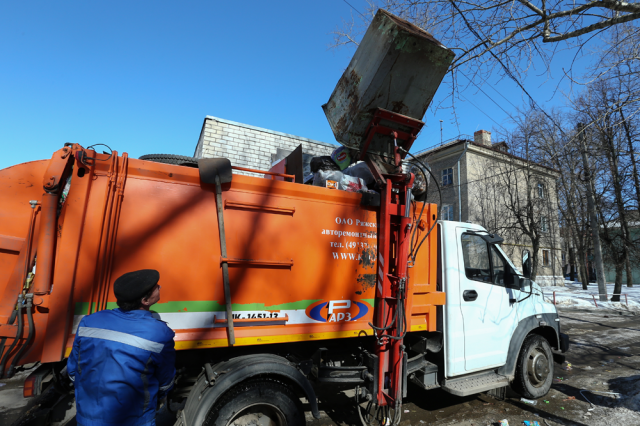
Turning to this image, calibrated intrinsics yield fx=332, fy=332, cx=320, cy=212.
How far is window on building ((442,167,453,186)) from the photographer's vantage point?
25180 millimetres

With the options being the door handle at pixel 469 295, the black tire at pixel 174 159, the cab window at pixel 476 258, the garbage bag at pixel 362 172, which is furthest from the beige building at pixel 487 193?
the black tire at pixel 174 159

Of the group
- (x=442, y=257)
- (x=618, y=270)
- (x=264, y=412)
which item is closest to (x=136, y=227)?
(x=264, y=412)

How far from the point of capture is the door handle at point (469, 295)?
407 cm

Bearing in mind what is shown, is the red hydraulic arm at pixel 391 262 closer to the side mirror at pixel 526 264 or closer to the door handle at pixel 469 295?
the door handle at pixel 469 295

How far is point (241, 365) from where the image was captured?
8.79ft

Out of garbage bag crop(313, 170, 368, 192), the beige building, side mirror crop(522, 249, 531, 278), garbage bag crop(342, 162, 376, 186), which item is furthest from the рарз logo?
the beige building

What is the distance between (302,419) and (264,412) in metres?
0.34

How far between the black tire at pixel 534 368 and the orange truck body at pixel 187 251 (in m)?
2.41

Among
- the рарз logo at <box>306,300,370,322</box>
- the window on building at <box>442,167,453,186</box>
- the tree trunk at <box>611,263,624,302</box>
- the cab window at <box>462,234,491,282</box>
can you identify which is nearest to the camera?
the рарз logo at <box>306,300,370,322</box>

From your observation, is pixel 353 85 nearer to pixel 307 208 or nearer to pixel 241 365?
pixel 307 208

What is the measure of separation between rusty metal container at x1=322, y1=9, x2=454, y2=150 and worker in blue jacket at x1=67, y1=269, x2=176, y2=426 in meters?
2.67

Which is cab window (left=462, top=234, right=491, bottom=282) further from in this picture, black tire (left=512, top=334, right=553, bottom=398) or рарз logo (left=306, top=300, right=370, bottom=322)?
рарз logo (left=306, top=300, right=370, bottom=322)

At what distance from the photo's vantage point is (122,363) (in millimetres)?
1842

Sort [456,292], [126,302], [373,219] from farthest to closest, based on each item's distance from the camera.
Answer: [456,292] → [373,219] → [126,302]
